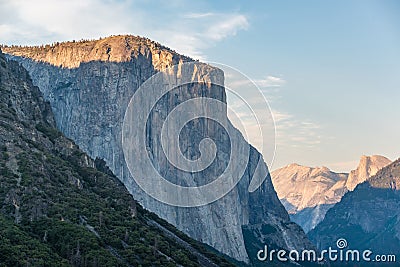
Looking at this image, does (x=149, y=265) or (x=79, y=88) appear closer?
(x=149, y=265)

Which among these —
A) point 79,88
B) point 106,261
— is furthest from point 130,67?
point 106,261

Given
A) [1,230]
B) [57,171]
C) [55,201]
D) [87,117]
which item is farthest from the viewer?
[87,117]

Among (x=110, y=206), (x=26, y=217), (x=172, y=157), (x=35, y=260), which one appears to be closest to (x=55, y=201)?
(x=26, y=217)

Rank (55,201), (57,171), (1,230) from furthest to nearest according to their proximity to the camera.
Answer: (57,171), (55,201), (1,230)

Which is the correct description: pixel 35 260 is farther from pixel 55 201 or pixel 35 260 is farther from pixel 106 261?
pixel 55 201

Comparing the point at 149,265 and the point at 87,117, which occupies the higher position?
the point at 87,117

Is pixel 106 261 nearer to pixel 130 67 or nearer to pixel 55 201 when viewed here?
pixel 55 201

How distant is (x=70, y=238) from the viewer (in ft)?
258

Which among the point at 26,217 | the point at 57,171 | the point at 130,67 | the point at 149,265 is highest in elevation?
the point at 130,67

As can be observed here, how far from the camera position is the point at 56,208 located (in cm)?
8619

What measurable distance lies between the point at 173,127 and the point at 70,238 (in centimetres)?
11919

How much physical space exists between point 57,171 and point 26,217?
17.0 metres

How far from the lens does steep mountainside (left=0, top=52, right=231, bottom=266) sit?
2970 inches

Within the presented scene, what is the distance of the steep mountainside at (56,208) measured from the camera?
247 feet
